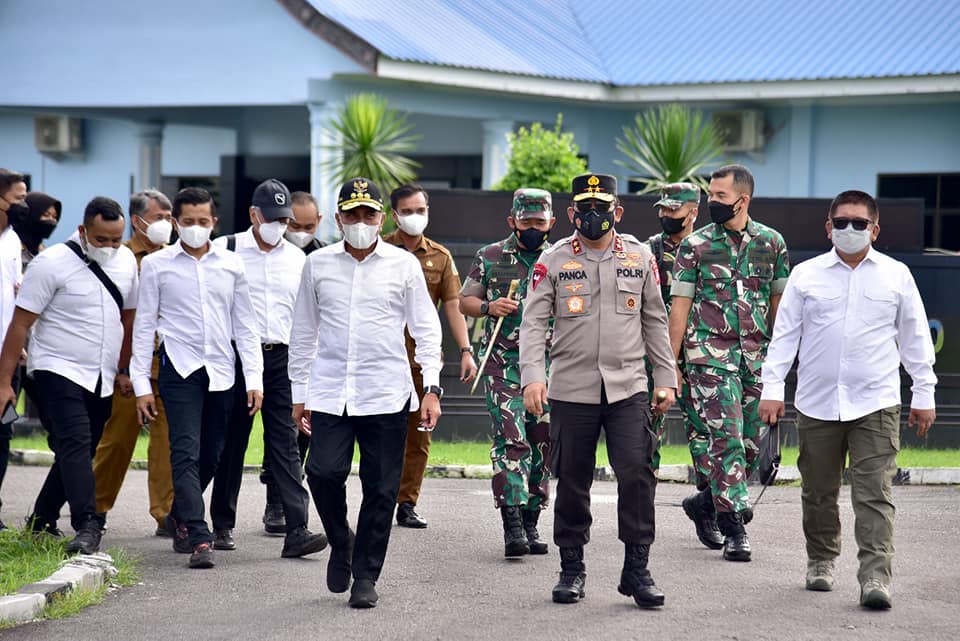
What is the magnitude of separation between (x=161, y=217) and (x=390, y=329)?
2783mm

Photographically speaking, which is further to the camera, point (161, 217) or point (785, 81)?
point (785, 81)

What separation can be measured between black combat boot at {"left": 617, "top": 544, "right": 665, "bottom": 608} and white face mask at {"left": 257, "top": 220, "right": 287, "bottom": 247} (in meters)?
3.17

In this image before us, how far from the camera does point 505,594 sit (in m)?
7.91

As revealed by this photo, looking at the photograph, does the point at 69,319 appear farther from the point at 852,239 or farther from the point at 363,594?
the point at 852,239

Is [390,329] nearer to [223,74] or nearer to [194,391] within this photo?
[194,391]

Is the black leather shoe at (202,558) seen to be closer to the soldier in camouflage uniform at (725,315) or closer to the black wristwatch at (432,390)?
the black wristwatch at (432,390)

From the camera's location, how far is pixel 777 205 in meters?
15.1

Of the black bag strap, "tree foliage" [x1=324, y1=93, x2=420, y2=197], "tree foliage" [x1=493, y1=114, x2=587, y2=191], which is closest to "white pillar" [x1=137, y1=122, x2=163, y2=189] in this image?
"tree foliage" [x1=324, y1=93, x2=420, y2=197]

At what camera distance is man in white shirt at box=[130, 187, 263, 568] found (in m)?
8.80

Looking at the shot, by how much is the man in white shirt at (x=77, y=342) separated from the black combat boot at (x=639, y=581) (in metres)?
3.07

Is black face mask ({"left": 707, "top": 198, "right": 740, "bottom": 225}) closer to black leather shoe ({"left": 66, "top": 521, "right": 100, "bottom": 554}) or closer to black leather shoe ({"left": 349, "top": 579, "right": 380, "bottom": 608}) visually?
black leather shoe ({"left": 349, "top": 579, "right": 380, "bottom": 608})

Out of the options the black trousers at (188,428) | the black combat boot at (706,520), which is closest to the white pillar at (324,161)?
the black trousers at (188,428)

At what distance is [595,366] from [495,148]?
14.5m

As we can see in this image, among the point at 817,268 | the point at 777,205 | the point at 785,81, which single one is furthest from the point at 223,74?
the point at 817,268
